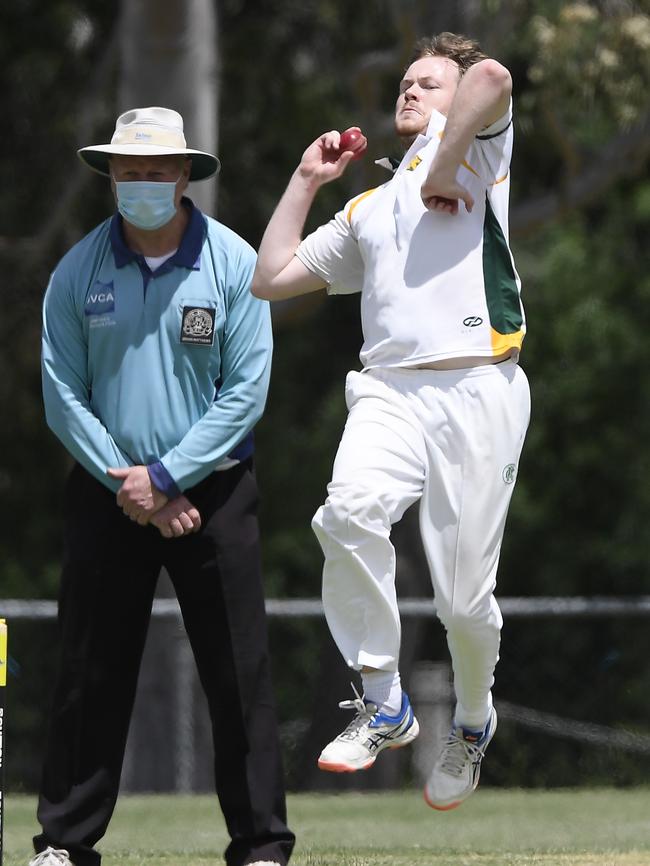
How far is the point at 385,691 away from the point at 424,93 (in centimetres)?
206

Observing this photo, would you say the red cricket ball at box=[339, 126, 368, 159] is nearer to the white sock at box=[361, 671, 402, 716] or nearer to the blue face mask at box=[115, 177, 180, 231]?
the blue face mask at box=[115, 177, 180, 231]

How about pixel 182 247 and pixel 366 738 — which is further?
pixel 182 247

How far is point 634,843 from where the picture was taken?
7699 millimetres

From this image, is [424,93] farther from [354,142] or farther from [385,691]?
[385,691]

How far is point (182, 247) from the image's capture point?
621 cm

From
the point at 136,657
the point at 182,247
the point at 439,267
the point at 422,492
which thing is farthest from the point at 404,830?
the point at 439,267

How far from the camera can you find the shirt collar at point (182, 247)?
618 centimetres

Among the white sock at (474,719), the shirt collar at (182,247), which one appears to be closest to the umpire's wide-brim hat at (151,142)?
the shirt collar at (182,247)

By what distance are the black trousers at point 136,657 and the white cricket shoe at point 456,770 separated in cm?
54

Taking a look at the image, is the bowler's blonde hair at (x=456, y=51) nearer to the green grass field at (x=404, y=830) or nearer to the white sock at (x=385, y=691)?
the white sock at (x=385, y=691)

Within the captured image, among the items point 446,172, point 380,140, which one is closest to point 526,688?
point 380,140

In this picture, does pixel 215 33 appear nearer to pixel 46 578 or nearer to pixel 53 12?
pixel 53 12

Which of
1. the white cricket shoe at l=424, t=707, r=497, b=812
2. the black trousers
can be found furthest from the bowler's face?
the white cricket shoe at l=424, t=707, r=497, b=812

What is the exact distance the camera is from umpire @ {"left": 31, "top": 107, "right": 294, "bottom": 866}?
19.7 feet
